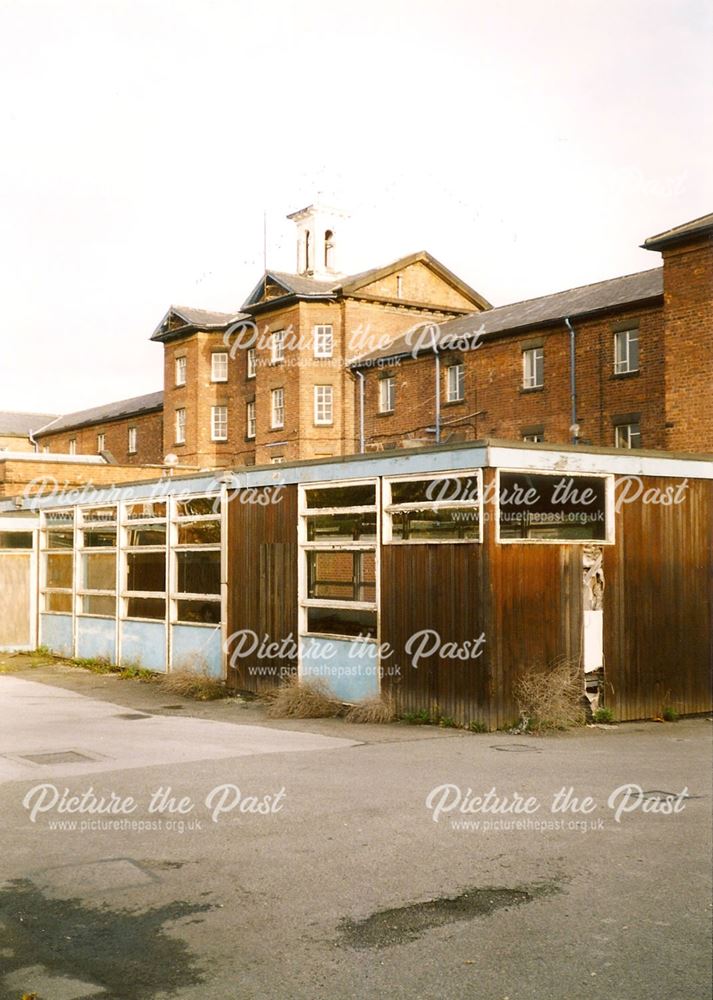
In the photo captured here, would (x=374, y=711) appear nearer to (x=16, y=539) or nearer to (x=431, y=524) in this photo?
(x=431, y=524)

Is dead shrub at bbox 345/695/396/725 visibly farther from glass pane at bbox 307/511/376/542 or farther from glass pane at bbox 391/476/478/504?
glass pane at bbox 391/476/478/504

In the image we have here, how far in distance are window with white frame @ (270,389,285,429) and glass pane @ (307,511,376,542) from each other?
30462mm

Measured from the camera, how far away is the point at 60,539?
2227cm

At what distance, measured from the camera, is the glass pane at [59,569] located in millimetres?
21828

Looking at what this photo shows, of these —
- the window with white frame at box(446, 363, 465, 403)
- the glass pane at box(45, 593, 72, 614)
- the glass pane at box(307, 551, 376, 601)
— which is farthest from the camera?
the window with white frame at box(446, 363, 465, 403)

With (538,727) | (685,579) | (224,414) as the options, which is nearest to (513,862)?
(538,727)

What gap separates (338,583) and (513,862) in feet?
28.7

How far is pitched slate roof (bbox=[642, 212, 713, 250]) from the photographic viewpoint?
944 inches

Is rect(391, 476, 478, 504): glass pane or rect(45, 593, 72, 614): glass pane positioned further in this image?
rect(45, 593, 72, 614): glass pane

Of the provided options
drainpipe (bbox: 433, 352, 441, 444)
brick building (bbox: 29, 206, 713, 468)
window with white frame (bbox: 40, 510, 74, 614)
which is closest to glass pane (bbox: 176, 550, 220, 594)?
window with white frame (bbox: 40, 510, 74, 614)

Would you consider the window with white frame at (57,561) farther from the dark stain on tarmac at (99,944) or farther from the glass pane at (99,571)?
the dark stain on tarmac at (99,944)

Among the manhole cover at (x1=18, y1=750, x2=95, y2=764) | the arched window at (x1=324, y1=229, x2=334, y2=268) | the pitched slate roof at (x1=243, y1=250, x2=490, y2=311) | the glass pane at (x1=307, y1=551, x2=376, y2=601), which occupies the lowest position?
the manhole cover at (x1=18, y1=750, x2=95, y2=764)

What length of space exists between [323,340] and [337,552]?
1239 inches

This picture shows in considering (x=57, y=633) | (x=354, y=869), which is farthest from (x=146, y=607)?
(x=354, y=869)
